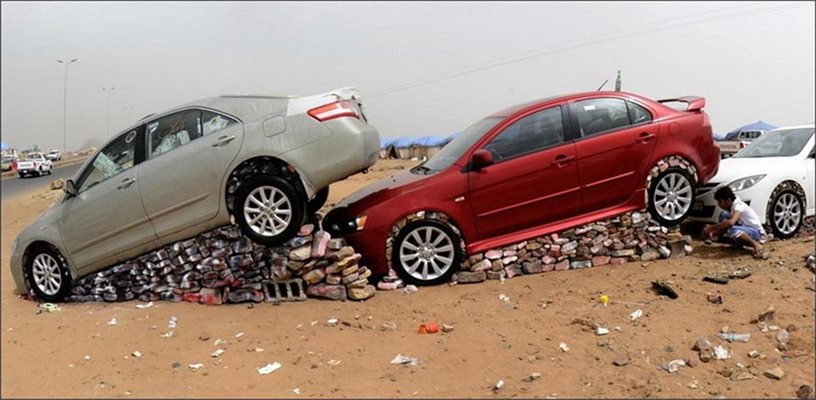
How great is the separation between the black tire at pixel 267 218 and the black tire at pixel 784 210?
5.24 meters

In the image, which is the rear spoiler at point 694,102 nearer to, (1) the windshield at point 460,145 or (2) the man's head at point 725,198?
(2) the man's head at point 725,198

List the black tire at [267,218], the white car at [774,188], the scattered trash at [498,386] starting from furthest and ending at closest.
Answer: the white car at [774,188] < the black tire at [267,218] < the scattered trash at [498,386]

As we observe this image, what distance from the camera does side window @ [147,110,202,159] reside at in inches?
225

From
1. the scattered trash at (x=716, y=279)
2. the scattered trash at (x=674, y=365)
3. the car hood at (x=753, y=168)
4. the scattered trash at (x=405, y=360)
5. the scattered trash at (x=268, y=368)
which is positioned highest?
the car hood at (x=753, y=168)

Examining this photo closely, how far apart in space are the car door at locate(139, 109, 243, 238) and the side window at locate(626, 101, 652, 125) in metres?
4.05

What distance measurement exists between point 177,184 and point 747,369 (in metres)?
4.94

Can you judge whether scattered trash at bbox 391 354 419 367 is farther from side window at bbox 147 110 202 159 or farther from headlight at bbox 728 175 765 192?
headlight at bbox 728 175 765 192

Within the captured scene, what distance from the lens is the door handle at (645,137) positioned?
6105 mm

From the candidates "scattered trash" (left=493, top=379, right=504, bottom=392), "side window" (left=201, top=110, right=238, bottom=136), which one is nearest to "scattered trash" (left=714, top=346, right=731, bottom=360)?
"scattered trash" (left=493, top=379, right=504, bottom=392)

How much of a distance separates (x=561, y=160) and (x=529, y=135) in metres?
0.42

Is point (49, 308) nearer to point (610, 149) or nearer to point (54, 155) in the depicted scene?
point (54, 155)

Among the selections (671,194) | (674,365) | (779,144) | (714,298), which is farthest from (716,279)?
(779,144)

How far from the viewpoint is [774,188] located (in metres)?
6.57

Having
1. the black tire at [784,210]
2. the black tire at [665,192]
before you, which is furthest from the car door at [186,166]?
the black tire at [784,210]
